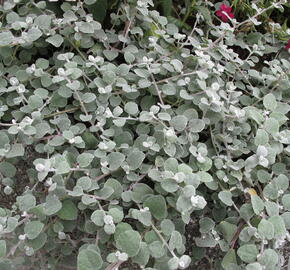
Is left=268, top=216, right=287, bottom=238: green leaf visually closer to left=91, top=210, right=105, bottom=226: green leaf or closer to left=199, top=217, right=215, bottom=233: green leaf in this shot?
left=199, top=217, right=215, bottom=233: green leaf

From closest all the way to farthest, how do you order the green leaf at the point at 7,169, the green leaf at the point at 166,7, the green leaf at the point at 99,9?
1. the green leaf at the point at 7,169
2. the green leaf at the point at 99,9
3. the green leaf at the point at 166,7

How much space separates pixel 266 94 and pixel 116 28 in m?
0.51

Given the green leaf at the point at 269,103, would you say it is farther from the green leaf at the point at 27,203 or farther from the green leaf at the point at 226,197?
the green leaf at the point at 27,203

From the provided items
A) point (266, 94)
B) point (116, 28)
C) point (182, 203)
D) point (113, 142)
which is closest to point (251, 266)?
point (182, 203)

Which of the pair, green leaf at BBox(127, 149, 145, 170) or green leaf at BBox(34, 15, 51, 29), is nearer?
green leaf at BBox(127, 149, 145, 170)

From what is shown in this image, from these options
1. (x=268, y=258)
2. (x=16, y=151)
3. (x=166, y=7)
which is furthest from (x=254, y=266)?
(x=166, y=7)

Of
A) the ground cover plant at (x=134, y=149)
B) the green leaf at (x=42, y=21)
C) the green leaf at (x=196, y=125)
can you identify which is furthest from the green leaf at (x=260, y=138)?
the green leaf at (x=42, y=21)

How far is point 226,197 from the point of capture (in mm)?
985

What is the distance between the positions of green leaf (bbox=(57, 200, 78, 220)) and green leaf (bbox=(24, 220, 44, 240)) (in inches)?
2.1

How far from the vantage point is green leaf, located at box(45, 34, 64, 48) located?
1179 millimetres

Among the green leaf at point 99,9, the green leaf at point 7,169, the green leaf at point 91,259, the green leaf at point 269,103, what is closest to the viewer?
the green leaf at point 91,259

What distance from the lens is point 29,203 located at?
93 cm

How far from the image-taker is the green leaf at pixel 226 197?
0.98 meters

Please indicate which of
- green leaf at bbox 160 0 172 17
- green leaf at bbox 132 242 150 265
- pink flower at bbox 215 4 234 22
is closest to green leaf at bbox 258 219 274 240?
green leaf at bbox 132 242 150 265
